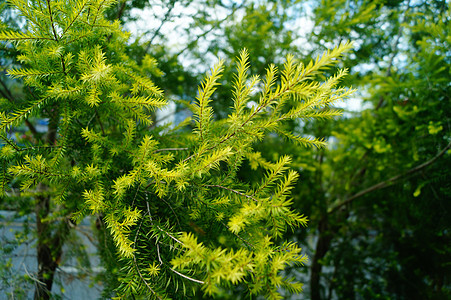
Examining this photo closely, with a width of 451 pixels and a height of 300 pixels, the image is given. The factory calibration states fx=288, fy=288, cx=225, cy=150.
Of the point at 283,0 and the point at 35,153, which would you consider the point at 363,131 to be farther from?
the point at 35,153

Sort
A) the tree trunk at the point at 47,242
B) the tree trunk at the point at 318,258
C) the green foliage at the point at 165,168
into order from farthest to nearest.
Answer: the tree trunk at the point at 318,258 → the tree trunk at the point at 47,242 → the green foliage at the point at 165,168

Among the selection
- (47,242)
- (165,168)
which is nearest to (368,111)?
(165,168)

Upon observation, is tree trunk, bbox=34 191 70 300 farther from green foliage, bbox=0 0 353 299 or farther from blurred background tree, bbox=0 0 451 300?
green foliage, bbox=0 0 353 299

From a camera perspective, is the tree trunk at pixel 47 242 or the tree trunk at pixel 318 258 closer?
the tree trunk at pixel 47 242

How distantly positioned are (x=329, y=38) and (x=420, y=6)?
2.12m

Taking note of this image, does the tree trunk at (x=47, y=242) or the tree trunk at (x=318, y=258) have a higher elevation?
the tree trunk at (x=318, y=258)

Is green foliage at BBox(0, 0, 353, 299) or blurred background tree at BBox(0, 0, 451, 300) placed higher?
blurred background tree at BBox(0, 0, 451, 300)

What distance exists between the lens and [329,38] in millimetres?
3238

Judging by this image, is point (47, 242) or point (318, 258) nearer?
point (47, 242)

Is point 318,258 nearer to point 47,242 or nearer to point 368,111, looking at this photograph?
point 368,111

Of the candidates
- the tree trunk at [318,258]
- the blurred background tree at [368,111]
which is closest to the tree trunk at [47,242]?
the blurred background tree at [368,111]

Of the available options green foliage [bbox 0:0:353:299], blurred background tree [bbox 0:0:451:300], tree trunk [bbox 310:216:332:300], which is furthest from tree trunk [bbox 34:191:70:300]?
tree trunk [bbox 310:216:332:300]

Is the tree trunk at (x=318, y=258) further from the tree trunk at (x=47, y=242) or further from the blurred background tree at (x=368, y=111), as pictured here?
the tree trunk at (x=47, y=242)

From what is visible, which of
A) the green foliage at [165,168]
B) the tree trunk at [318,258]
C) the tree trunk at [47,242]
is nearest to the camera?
the green foliage at [165,168]
